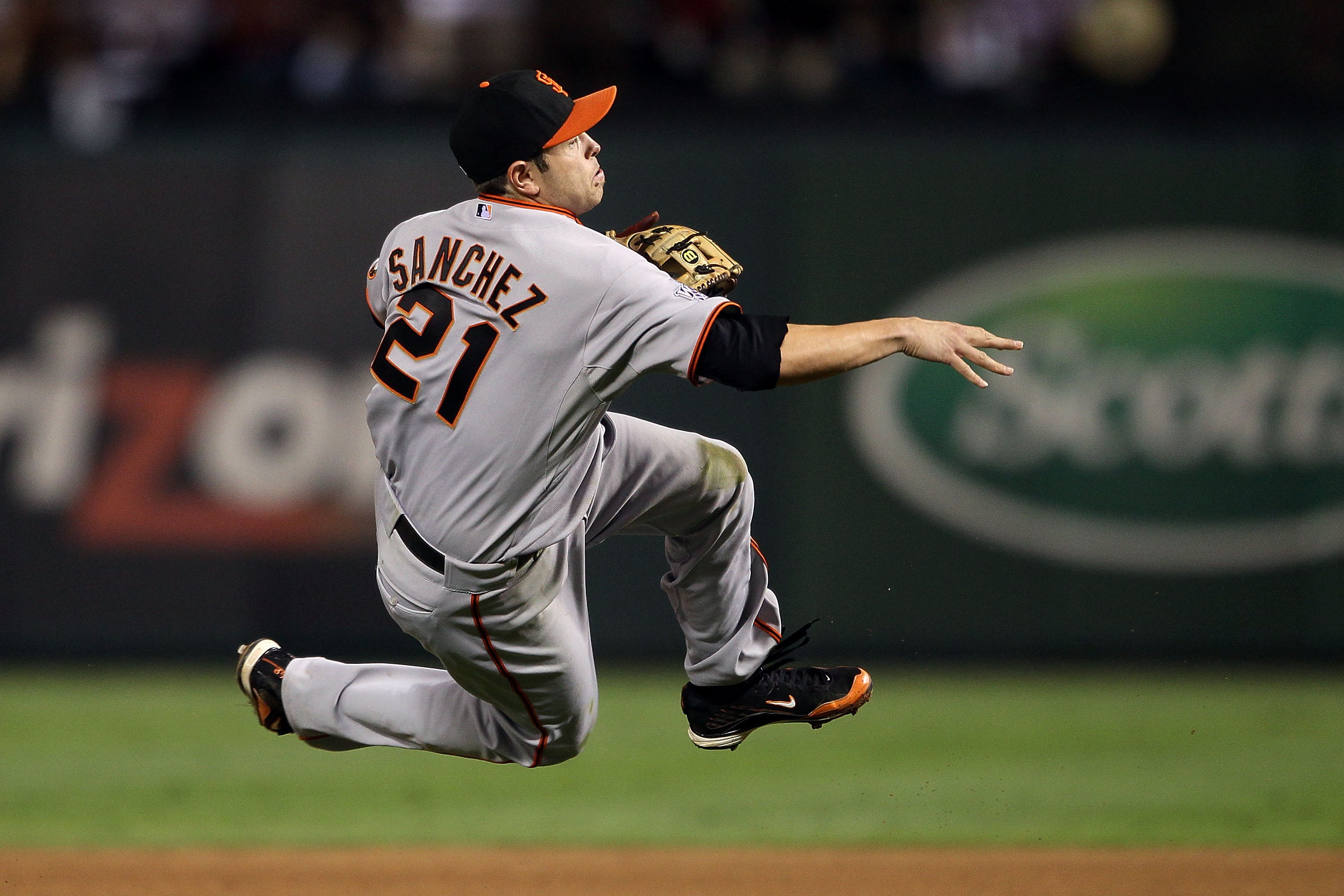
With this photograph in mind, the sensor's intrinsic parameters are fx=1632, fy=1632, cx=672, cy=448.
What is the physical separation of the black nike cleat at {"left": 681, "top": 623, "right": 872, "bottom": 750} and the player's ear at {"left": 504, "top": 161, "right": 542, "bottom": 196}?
1413 mm

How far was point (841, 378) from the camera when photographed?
8367 mm

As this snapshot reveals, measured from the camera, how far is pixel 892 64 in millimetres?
8852

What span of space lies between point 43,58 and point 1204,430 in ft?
21.3

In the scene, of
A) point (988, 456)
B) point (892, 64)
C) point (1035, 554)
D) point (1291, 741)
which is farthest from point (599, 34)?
point (1291, 741)

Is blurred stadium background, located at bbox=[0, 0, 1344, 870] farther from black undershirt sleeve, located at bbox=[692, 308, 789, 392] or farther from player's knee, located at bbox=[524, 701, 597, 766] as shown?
black undershirt sleeve, located at bbox=[692, 308, 789, 392]

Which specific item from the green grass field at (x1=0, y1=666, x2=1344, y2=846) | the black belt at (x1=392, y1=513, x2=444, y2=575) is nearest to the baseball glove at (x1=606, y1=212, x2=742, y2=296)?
the black belt at (x1=392, y1=513, x2=444, y2=575)

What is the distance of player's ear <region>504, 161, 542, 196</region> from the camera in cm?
385

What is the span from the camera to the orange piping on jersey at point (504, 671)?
12.7 ft

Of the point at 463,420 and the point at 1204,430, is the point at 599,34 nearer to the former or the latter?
the point at 1204,430

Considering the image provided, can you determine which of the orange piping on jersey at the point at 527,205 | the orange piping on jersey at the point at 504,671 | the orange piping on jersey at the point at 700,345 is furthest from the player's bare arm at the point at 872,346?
the orange piping on jersey at the point at 504,671

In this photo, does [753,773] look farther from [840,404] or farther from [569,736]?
[569,736]

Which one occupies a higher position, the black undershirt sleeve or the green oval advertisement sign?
the black undershirt sleeve

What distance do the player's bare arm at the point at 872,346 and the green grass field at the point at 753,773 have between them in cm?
291

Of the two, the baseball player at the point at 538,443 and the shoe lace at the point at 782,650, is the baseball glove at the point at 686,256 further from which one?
the shoe lace at the point at 782,650
